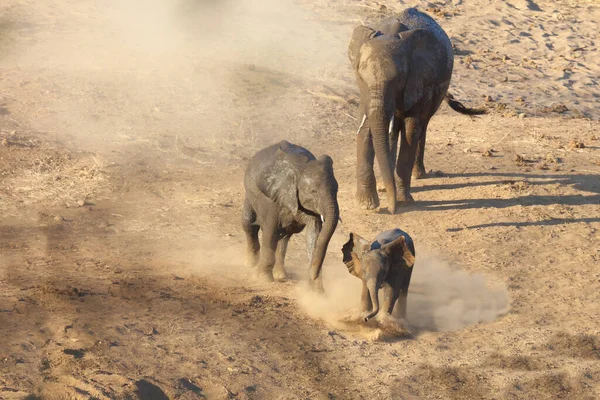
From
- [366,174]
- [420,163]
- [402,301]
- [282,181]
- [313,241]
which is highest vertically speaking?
[282,181]

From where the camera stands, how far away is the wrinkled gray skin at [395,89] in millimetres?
16344

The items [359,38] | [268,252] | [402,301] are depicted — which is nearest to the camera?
[402,301]

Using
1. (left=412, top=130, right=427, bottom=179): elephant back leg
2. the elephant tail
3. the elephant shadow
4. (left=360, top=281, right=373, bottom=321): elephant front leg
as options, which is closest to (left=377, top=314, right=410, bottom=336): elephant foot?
(left=360, top=281, right=373, bottom=321): elephant front leg

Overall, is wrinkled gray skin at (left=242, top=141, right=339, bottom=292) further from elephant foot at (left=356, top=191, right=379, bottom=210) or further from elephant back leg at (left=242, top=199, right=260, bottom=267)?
elephant foot at (left=356, top=191, right=379, bottom=210)

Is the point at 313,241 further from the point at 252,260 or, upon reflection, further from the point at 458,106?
the point at 458,106

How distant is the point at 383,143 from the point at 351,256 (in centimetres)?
424

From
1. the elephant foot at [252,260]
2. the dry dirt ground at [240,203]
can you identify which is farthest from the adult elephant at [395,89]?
the elephant foot at [252,260]

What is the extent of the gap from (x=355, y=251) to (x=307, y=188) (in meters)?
1.08

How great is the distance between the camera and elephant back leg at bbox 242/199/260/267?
564 inches

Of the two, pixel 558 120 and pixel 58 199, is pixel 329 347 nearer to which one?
pixel 58 199

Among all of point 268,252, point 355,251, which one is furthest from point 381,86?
point 355,251

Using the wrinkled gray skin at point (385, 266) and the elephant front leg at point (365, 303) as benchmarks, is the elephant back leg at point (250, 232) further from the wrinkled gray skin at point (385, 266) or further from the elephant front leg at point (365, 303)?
the elephant front leg at point (365, 303)

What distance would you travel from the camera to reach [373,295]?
1191 cm

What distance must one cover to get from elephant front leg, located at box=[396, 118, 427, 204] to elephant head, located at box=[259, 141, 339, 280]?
4.11 meters
